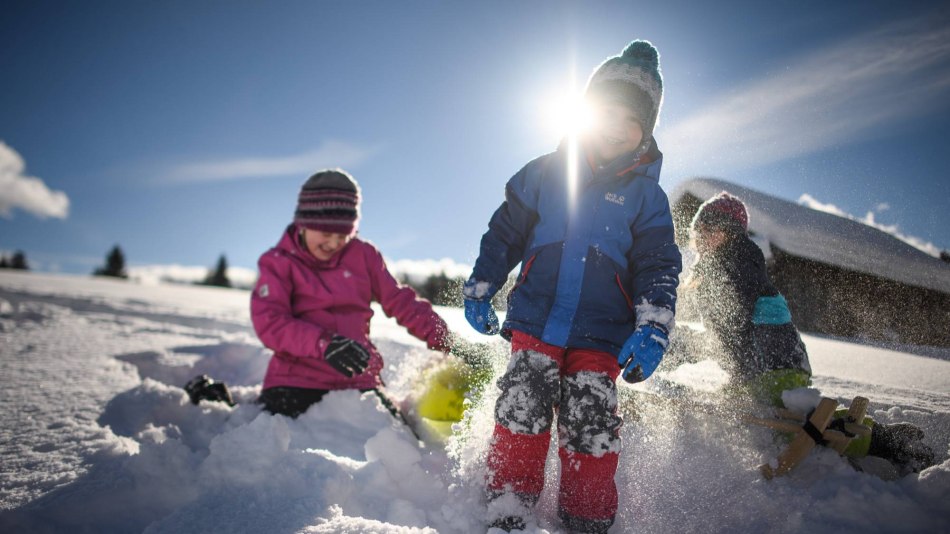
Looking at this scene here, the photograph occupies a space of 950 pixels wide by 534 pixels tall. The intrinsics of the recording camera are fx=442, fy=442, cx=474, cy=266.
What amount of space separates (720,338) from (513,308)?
1.35 m

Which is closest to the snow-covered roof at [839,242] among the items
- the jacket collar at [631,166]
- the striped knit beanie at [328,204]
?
the jacket collar at [631,166]

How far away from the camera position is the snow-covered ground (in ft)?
4.56

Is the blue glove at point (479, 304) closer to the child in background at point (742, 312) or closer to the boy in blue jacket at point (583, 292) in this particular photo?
the boy in blue jacket at point (583, 292)

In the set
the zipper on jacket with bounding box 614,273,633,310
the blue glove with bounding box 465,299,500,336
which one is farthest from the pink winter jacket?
the zipper on jacket with bounding box 614,273,633,310

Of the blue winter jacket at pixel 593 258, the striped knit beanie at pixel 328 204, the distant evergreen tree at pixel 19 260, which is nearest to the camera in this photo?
the blue winter jacket at pixel 593 258

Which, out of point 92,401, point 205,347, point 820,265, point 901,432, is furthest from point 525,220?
point 205,347

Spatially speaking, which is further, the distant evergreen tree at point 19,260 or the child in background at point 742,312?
the distant evergreen tree at point 19,260

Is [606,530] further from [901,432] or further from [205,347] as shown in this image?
[205,347]

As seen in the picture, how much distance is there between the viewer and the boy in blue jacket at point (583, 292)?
1.50 metres

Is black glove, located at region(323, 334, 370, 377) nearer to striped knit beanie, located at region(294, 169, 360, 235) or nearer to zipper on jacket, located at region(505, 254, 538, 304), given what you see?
striped knit beanie, located at region(294, 169, 360, 235)

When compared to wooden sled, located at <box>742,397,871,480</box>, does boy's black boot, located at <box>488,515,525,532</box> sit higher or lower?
lower

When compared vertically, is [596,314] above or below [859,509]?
above

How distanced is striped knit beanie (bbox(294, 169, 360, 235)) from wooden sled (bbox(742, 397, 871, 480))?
7.60 ft

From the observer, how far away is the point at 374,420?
7.46ft
